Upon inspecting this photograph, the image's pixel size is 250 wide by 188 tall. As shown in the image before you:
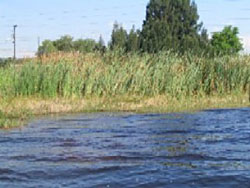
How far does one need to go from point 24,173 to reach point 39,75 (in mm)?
14467

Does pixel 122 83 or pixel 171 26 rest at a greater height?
pixel 171 26

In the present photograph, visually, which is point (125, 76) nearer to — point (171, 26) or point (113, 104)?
point (113, 104)

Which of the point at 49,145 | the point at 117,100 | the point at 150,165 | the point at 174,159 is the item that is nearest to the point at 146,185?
the point at 150,165

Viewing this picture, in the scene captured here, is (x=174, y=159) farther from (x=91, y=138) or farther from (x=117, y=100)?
(x=117, y=100)

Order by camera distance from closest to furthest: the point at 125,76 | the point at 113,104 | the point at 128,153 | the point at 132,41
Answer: the point at 128,153
the point at 113,104
the point at 125,76
the point at 132,41

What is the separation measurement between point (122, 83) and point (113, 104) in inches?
91.1

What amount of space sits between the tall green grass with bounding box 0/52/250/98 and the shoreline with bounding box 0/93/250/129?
2.14ft

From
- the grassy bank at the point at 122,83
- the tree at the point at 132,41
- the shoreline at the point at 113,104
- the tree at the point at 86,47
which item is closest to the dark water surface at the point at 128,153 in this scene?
the shoreline at the point at 113,104

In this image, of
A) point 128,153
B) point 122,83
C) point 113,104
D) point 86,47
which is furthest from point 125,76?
point 86,47

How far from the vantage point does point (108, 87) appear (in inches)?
997

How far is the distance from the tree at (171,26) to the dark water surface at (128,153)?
Result: 179 feet

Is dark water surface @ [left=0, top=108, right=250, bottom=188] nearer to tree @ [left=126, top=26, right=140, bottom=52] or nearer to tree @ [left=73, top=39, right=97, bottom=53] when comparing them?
tree @ [left=73, top=39, right=97, bottom=53]

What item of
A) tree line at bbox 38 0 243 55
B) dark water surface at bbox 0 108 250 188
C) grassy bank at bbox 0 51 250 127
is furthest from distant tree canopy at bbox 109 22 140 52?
dark water surface at bbox 0 108 250 188

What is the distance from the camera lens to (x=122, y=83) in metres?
25.7
